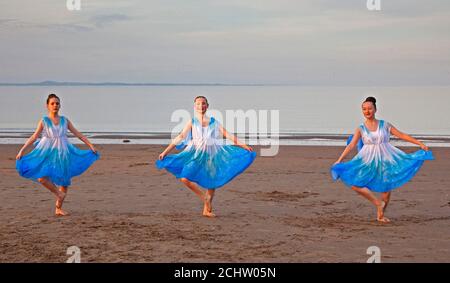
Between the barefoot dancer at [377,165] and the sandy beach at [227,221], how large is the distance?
1.82ft

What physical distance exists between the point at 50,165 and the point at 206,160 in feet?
8.72

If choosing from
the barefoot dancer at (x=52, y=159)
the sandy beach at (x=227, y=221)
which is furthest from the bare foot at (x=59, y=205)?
the sandy beach at (x=227, y=221)

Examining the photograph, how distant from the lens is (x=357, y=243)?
944cm

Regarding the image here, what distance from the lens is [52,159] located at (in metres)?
11.6

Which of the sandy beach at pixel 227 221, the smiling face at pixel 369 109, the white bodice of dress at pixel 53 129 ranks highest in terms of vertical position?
the smiling face at pixel 369 109

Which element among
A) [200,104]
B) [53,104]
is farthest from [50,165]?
[200,104]

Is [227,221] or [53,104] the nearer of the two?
[227,221]

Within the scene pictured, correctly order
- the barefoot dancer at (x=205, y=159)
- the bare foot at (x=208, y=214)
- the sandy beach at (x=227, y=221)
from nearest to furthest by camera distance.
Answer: the sandy beach at (x=227, y=221)
the bare foot at (x=208, y=214)
the barefoot dancer at (x=205, y=159)

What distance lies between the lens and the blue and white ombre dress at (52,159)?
11.5 m

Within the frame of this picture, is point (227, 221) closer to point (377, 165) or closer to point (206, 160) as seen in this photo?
point (206, 160)

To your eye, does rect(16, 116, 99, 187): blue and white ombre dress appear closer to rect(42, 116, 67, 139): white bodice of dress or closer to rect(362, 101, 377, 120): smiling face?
rect(42, 116, 67, 139): white bodice of dress

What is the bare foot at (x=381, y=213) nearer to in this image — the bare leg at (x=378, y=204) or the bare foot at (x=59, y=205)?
the bare leg at (x=378, y=204)

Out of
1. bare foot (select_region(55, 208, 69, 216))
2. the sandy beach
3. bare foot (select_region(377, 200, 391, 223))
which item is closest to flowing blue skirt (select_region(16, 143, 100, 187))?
bare foot (select_region(55, 208, 69, 216))

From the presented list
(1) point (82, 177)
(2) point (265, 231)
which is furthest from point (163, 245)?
(1) point (82, 177)
